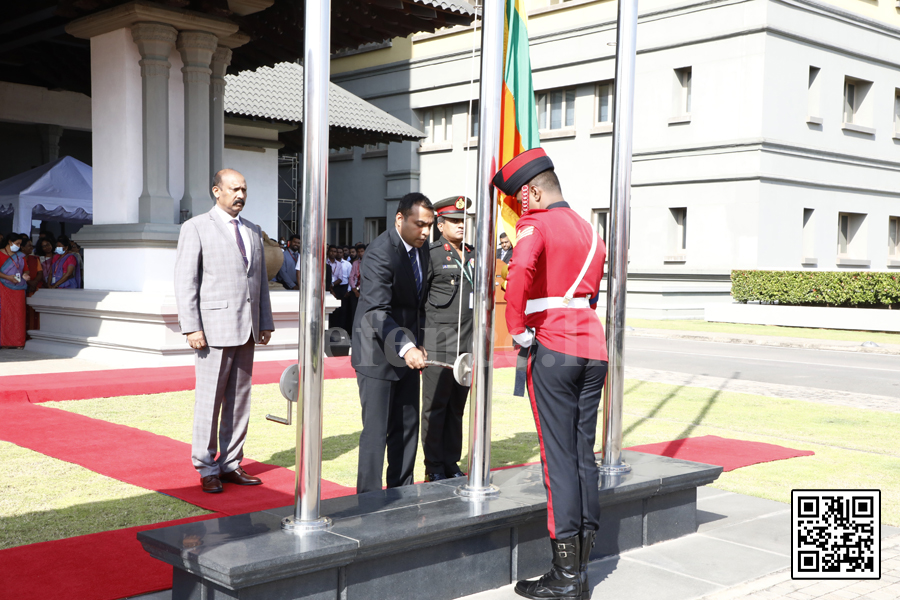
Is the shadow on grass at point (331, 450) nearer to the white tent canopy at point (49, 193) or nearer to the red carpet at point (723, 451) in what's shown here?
the red carpet at point (723, 451)

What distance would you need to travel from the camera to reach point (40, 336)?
41.8 feet

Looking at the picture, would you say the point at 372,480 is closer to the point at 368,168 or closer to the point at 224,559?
the point at 224,559

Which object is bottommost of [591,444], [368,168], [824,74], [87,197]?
[591,444]

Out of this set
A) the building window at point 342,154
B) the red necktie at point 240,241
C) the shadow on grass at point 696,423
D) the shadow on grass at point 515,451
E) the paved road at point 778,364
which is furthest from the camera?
the building window at point 342,154

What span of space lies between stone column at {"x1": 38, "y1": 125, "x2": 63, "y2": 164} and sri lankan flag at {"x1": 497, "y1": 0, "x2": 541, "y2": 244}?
49.6 ft

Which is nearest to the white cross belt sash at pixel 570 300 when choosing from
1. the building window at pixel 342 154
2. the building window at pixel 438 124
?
the building window at pixel 438 124

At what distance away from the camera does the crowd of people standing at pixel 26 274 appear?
41.8ft

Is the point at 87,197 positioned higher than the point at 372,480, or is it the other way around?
the point at 87,197

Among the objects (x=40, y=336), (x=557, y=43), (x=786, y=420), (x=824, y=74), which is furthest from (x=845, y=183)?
(x=40, y=336)

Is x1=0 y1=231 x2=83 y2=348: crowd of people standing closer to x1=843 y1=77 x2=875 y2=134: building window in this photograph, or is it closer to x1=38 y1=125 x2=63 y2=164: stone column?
x1=38 y1=125 x2=63 y2=164: stone column

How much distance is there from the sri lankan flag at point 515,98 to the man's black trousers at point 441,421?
1438mm

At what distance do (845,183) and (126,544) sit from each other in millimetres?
25641

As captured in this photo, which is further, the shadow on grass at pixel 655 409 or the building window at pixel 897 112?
the building window at pixel 897 112

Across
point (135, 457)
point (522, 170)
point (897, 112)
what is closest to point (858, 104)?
point (897, 112)
